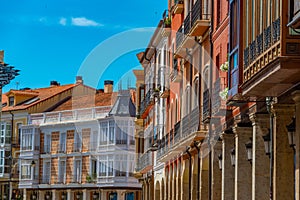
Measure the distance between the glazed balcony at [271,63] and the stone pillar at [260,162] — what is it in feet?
7.51

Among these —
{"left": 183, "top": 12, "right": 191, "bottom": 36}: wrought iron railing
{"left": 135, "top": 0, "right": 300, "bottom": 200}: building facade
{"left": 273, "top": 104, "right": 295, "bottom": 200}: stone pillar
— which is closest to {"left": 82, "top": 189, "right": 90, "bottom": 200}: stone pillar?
{"left": 135, "top": 0, "right": 300, "bottom": 200}: building facade

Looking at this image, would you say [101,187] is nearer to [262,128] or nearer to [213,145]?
[213,145]

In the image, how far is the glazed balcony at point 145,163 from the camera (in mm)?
52062

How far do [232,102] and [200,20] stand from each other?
818 cm

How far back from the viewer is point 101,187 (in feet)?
245

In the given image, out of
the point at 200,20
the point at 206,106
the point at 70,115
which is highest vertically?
the point at 200,20

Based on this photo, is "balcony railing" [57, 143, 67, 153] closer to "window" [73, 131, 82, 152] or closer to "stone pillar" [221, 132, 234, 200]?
"window" [73, 131, 82, 152]

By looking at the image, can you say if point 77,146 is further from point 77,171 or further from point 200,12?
point 200,12

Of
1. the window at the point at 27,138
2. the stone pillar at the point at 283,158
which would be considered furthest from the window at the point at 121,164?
the stone pillar at the point at 283,158

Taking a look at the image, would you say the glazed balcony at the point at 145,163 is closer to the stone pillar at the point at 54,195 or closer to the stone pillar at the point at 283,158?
the stone pillar at the point at 54,195

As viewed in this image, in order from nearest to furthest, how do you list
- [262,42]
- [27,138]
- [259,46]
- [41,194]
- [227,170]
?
[262,42], [259,46], [227,170], [41,194], [27,138]

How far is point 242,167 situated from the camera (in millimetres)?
22578

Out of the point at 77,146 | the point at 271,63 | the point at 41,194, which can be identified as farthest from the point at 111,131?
the point at 271,63

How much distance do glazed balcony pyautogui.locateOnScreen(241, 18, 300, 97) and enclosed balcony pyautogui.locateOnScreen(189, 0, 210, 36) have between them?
10368 millimetres
